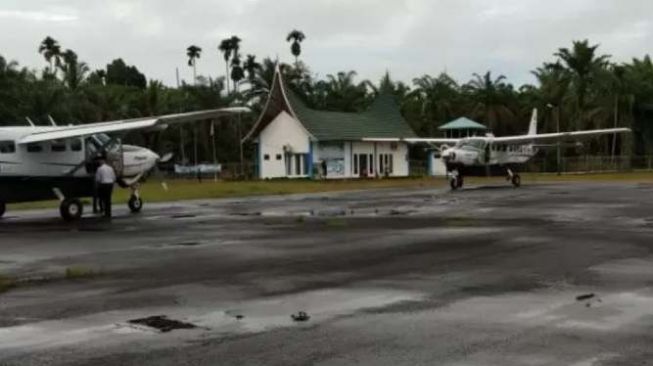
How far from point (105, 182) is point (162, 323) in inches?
604

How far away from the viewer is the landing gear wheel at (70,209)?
21797mm

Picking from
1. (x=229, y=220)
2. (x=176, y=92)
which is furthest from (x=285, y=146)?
(x=229, y=220)

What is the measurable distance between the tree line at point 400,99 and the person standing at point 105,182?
39.3 metres

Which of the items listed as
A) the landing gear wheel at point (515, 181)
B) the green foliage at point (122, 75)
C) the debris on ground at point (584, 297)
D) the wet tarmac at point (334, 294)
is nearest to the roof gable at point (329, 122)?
the landing gear wheel at point (515, 181)

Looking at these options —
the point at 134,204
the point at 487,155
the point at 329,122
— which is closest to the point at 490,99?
the point at 329,122

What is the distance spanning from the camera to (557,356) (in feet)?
20.4

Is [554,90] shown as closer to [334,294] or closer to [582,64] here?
[582,64]

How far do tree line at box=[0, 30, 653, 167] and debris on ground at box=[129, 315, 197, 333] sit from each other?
179ft

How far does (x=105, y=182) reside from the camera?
22359 mm

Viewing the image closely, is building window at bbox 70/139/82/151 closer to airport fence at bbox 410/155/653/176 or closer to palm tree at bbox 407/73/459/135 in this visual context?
airport fence at bbox 410/155/653/176

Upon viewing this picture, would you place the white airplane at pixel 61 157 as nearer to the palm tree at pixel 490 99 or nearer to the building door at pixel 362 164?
the building door at pixel 362 164

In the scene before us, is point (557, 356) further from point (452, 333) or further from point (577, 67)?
point (577, 67)

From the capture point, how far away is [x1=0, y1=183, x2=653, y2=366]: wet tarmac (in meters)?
6.54

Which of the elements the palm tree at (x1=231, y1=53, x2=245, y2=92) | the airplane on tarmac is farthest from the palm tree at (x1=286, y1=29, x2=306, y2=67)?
the airplane on tarmac
